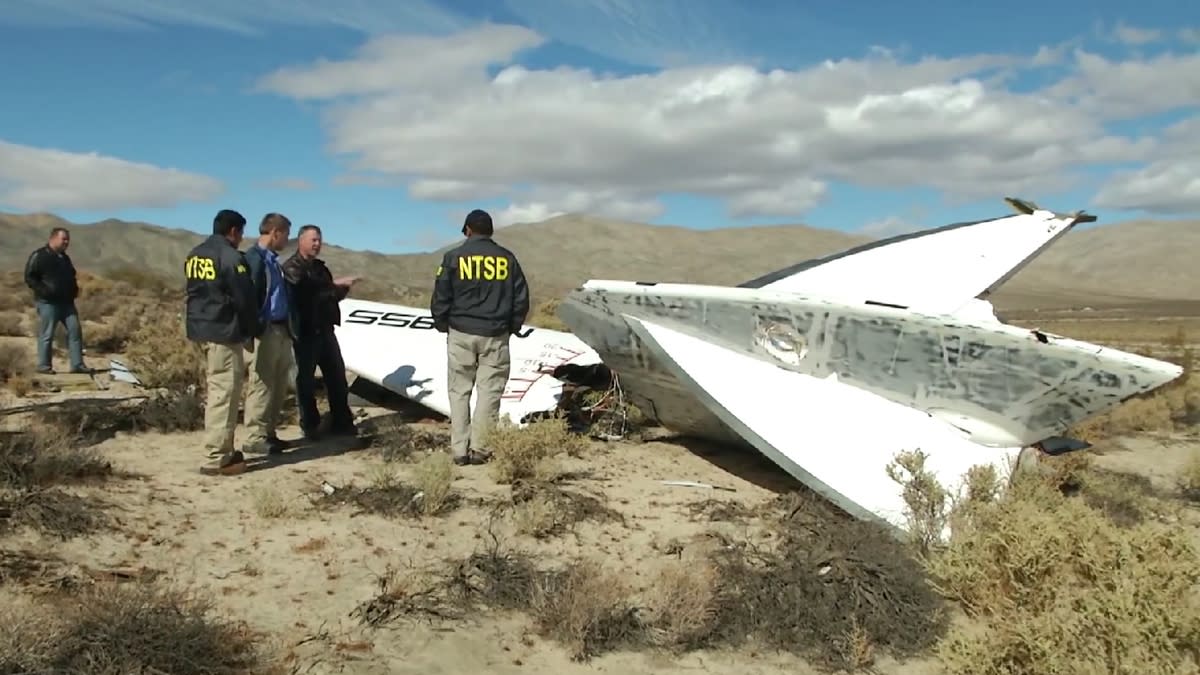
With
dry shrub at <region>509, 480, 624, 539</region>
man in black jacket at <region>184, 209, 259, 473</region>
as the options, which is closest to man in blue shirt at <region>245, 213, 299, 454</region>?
man in black jacket at <region>184, 209, 259, 473</region>

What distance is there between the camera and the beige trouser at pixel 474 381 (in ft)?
23.6

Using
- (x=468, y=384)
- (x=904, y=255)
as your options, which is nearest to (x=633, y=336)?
(x=468, y=384)

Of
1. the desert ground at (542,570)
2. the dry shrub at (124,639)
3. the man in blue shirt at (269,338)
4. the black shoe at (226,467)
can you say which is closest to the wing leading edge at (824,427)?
the desert ground at (542,570)

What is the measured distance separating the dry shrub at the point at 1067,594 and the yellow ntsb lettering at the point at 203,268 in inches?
206

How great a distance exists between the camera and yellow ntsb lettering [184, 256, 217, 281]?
6.25 m

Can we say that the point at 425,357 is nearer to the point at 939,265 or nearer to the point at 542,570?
the point at 542,570

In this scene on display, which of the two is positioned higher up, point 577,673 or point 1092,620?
point 1092,620

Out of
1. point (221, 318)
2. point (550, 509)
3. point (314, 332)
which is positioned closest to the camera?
point (550, 509)

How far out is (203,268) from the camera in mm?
6258

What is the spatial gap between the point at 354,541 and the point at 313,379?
10.2 feet

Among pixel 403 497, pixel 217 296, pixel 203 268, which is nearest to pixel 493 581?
pixel 403 497

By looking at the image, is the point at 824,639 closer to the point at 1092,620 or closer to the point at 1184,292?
the point at 1092,620

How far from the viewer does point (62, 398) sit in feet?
29.8

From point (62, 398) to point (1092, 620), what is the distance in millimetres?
9530
